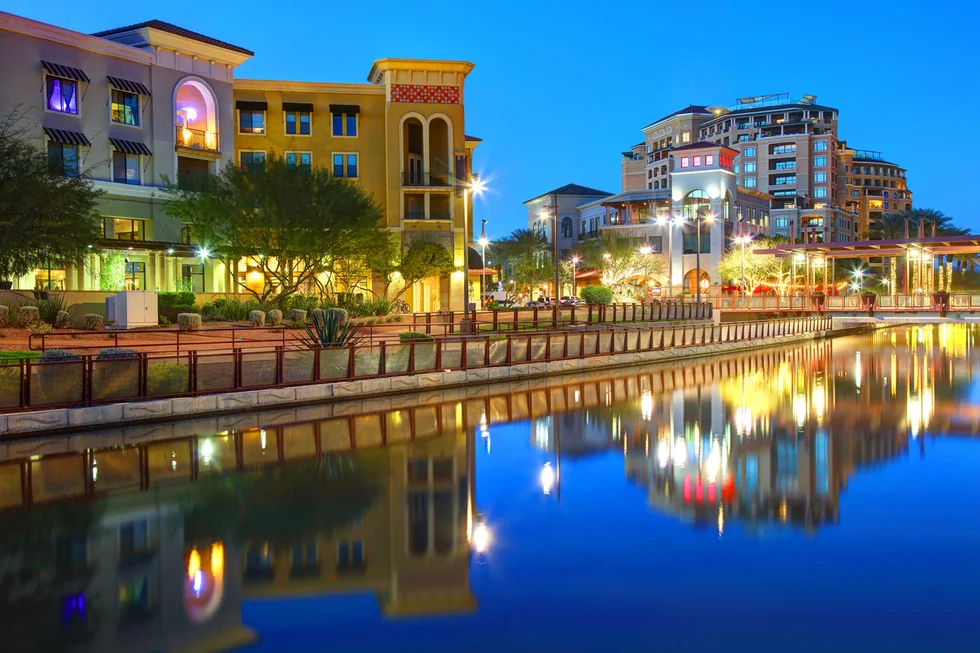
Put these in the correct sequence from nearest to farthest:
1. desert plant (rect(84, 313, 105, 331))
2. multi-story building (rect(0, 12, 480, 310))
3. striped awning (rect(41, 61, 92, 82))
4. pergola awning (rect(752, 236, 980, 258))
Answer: desert plant (rect(84, 313, 105, 331))
striped awning (rect(41, 61, 92, 82))
multi-story building (rect(0, 12, 480, 310))
pergola awning (rect(752, 236, 980, 258))

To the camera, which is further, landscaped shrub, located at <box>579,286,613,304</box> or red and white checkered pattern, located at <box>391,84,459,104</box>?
landscaped shrub, located at <box>579,286,613,304</box>

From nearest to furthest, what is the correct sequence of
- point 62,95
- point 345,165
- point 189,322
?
1. point 189,322
2. point 62,95
3. point 345,165

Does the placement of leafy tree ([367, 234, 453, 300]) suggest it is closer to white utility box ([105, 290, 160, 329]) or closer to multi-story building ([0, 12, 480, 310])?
multi-story building ([0, 12, 480, 310])

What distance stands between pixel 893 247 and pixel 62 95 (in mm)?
58858

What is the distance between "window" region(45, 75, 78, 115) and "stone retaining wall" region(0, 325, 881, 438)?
30.7 metres

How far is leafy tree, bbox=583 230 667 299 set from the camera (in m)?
91.1

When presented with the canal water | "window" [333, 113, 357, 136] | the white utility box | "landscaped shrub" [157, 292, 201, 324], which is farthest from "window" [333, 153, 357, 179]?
the canal water

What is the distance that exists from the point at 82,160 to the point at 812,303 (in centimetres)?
4919

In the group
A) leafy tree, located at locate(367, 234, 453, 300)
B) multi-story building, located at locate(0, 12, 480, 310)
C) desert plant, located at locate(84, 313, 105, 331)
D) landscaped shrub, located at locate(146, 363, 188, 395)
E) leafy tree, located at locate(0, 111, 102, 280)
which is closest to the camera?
landscaped shrub, located at locate(146, 363, 188, 395)

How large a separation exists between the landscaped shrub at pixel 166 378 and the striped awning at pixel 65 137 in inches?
1172

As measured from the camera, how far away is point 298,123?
6000 centimetres

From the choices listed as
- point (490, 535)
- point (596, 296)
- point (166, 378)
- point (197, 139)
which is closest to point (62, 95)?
Result: point (197, 139)

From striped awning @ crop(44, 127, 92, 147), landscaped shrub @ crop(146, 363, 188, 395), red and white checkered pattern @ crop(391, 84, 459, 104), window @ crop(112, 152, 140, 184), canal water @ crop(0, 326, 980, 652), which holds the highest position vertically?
red and white checkered pattern @ crop(391, 84, 459, 104)

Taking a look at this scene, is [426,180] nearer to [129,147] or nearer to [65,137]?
[129,147]
